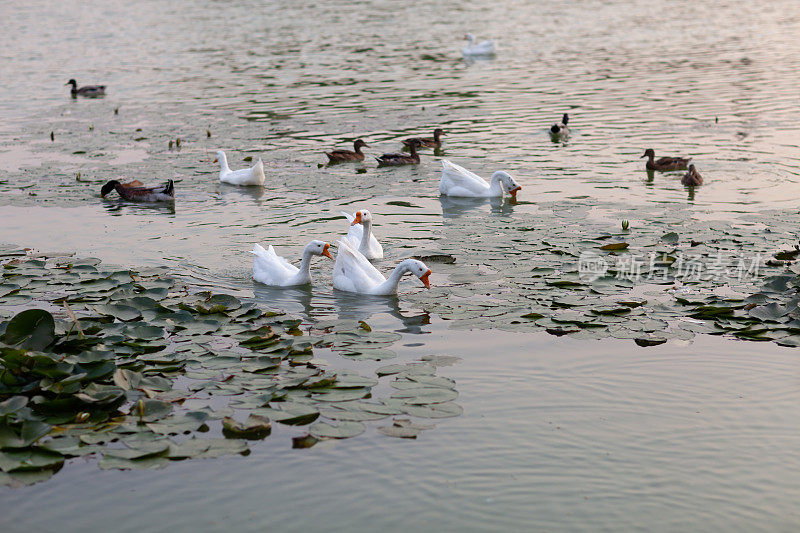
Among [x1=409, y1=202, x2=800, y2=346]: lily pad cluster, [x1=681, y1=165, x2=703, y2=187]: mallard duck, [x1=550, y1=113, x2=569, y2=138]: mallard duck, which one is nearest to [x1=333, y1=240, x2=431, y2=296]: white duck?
[x1=409, y1=202, x2=800, y2=346]: lily pad cluster

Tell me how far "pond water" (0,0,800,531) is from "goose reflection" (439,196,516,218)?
0.13 meters

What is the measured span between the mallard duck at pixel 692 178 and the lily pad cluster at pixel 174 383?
7.93m

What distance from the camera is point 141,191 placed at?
47.9 feet

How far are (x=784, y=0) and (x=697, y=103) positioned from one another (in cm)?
2938

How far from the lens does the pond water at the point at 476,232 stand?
6.19 m

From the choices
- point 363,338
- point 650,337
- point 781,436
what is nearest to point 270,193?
point 363,338

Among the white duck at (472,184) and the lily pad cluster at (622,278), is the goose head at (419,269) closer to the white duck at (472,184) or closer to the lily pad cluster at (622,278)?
the lily pad cluster at (622,278)

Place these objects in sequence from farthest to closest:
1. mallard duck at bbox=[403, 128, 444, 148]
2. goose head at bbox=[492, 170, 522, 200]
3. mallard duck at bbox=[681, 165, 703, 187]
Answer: mallard duck at bbox=[403, 128, 444, 148], mallard duck at bbox=[681, 165, 703, 187], goose head at bbox=[492, 170, 522, 200]

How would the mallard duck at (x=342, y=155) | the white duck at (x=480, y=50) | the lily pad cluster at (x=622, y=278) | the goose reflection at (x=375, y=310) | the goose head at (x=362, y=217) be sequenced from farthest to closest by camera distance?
the white duck at (x=480, y=50) < the mallard duck at (x=342, y=155) < the goose head at (x=362, y=217) < the goose reflection at (x=375, y=310) < the lily pad cluster at (x=622, y=278)

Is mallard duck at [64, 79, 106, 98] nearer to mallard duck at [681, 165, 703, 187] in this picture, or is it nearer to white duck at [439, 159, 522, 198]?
white duck at [439, 159, 522, 198]

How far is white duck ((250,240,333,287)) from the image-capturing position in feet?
34.1

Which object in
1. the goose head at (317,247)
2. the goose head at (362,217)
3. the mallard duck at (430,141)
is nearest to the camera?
the goose head at (317,247)

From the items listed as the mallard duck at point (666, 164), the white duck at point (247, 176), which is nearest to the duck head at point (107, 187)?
the white duck at point (247, 176)

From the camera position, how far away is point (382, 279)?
10.4 m
